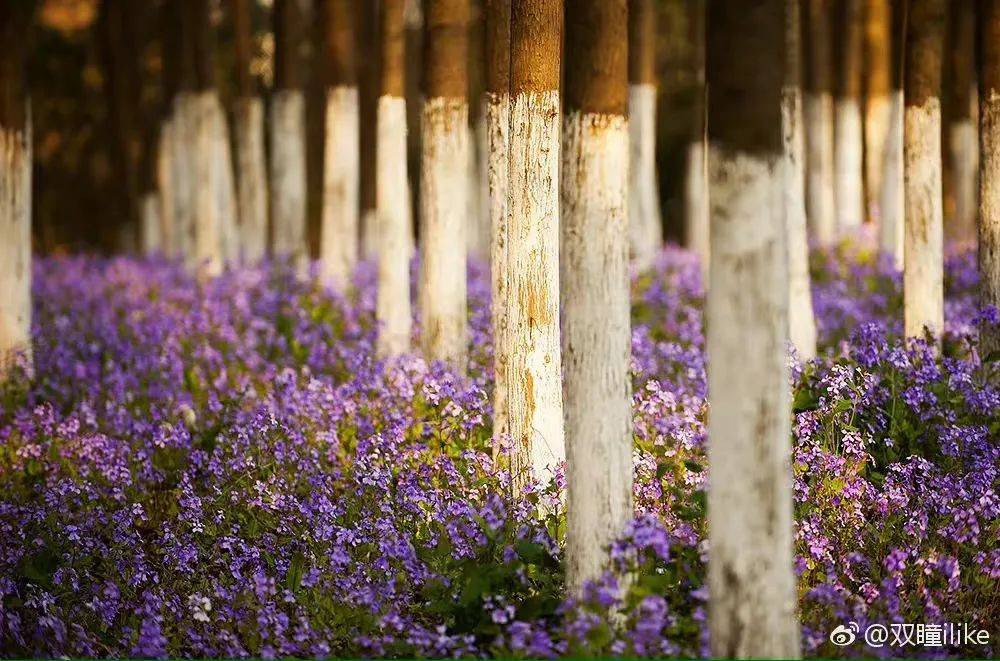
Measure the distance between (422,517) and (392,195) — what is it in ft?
18.6

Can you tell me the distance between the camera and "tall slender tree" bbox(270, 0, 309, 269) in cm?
1795

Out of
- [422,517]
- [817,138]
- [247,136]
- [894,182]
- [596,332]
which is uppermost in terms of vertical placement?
[247,136]

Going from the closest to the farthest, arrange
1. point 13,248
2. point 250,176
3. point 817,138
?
1. point 13,248
2. point 817,138
3. point 250,176

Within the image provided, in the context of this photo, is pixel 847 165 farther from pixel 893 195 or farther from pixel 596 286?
pixel 596 286

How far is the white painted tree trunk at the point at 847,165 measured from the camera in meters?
21.2

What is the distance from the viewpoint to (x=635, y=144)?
758 inches

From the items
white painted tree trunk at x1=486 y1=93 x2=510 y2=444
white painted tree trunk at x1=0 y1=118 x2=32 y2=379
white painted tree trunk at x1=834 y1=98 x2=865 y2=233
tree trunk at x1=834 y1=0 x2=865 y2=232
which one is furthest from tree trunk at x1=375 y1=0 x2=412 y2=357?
white painted tree trunk at x1=834 y1=98 x2=865 y2=233

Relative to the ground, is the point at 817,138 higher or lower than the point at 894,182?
higher

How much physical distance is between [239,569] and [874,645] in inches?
129

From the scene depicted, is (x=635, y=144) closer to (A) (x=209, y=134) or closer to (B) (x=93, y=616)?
(A) (x=209, y=134)

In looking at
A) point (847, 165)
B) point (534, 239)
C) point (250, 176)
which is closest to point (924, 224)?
point (534, 239)

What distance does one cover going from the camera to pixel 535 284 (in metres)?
8.07

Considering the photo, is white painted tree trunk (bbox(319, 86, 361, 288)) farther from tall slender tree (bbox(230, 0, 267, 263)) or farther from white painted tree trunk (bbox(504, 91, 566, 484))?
white painted tree trunk (bbox(504, 91, 566, 484))

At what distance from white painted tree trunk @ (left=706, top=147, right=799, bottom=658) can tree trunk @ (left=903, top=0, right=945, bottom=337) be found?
560 cm
